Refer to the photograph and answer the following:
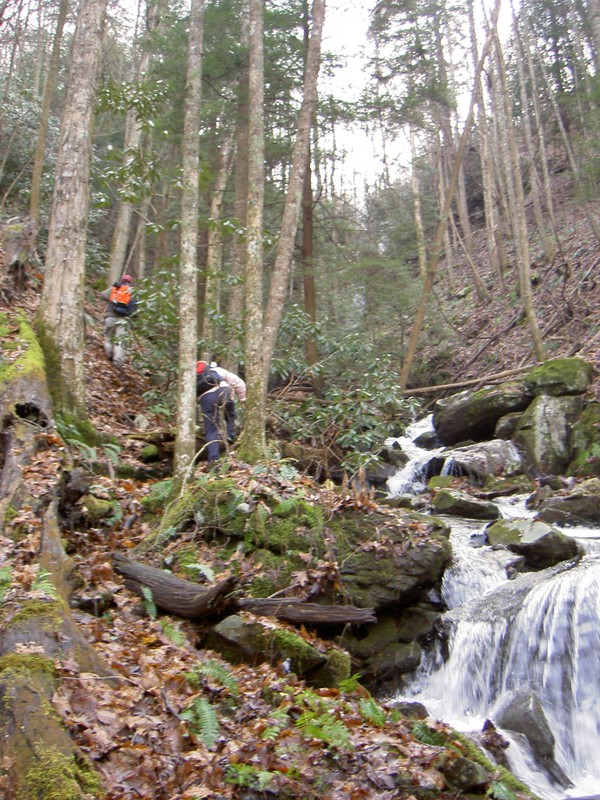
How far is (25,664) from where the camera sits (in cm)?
364

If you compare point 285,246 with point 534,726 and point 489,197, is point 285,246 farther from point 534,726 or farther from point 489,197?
point 489,197

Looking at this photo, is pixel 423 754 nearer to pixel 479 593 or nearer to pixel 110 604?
pixel 110 604

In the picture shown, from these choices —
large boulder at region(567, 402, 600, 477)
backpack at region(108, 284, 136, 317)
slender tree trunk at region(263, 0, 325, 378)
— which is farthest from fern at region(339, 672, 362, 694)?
backpack at region(108, 284, 136, 317)

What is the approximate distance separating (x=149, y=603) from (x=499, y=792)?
328 cm

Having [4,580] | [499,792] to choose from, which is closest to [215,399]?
[4,580]

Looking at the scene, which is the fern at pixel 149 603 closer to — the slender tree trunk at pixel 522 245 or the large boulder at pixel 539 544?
the large boulder at pixel 539 544

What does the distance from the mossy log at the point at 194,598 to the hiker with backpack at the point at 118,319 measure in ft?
23.9

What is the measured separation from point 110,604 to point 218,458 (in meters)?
3.91

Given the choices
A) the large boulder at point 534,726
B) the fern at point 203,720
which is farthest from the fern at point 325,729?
the large boulder at point 534,726

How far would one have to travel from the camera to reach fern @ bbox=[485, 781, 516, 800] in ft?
16.4

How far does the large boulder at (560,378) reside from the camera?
14844 mm

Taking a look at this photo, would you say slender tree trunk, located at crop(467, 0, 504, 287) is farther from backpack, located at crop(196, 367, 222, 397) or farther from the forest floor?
the forest floor

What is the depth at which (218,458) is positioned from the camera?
31.7ft

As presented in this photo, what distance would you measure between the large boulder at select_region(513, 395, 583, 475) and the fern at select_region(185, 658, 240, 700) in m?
10.4
